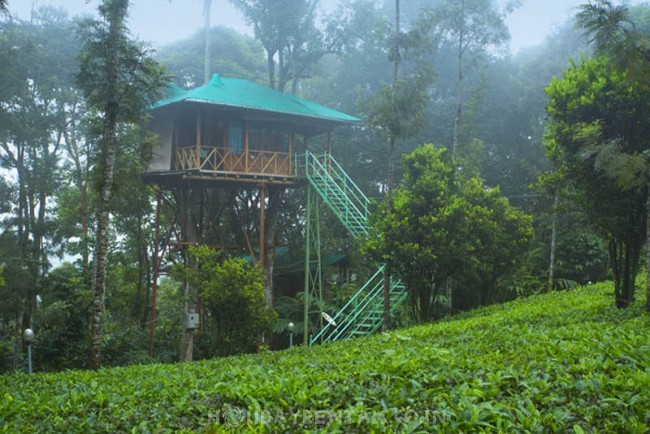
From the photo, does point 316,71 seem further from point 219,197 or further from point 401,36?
point 401,36

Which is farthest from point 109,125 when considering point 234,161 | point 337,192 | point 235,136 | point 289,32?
point 289,32

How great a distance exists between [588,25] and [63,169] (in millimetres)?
19737

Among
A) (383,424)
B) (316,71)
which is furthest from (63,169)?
(383,424)

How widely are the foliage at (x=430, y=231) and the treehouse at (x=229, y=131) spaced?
16.8 ft

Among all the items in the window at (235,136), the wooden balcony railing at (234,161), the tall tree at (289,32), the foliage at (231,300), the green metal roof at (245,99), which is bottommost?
the foliage at (231,300)

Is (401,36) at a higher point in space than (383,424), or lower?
higher

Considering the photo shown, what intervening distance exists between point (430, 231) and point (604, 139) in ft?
15.1

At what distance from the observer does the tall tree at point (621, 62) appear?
9688 mm

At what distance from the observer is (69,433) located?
533 cm

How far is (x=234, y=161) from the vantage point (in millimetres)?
18875

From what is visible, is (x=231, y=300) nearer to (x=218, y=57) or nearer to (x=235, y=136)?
(x=235, y=136)

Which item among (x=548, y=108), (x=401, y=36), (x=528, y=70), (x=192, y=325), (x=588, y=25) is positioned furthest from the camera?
(x=528, y=70)

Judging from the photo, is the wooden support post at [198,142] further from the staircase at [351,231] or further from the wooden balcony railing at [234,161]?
the staircase at [351,231]

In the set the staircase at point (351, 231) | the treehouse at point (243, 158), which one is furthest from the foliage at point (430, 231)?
the treehouse at point (243, 158)
